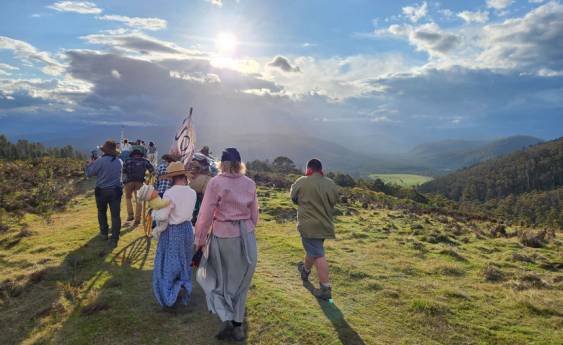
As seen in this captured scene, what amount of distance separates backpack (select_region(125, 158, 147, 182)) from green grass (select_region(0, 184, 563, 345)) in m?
Answer: 1.84

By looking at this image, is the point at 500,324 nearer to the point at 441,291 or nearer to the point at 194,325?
the point at 441,291

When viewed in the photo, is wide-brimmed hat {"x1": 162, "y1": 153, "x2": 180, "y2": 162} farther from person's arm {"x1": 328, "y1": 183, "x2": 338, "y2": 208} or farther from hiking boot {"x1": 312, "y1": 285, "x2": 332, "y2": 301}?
hiking boot {"x1": 312, "y1": 285, "x2": 332, "y2": 301}

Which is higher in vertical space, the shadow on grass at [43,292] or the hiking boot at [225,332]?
the hiking boot at [225,332]

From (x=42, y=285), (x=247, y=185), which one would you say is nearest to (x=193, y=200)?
(x=247, y=185)

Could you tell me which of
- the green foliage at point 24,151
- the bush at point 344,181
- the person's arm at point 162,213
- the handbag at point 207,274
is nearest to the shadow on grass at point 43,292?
→ the person's arm at point 162,213

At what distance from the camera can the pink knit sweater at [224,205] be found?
5.52 meters

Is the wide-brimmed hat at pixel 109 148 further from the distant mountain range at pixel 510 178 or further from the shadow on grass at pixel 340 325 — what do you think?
the distant mountain range at pixel 510 178

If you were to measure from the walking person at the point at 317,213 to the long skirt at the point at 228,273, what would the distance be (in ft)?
6.22

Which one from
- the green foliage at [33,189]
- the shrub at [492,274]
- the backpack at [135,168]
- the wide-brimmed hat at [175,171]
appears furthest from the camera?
the green foliage at [33,189]

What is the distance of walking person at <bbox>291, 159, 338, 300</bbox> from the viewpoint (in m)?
7.43

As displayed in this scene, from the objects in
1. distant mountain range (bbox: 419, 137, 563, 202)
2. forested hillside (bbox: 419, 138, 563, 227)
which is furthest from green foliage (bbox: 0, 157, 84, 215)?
distant mountain range (bbox: 419, 137, 563, 202)

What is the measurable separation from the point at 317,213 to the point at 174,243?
9.32 feet

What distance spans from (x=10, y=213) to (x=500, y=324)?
1797 cm

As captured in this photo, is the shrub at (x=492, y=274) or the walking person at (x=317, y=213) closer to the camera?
the walking person at (x=317, y=213)
